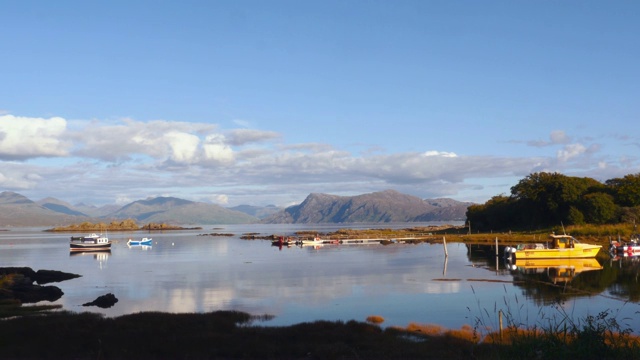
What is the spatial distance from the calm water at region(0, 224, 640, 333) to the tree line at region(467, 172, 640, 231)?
34.9 metres

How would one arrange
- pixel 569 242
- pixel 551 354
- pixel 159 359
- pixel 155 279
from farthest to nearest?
pixel 569 242 < pixel 155 279 < pixel 159 359 < pixel 551 354

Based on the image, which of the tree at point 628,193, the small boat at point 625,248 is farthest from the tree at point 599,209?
the small boat at point 625,248

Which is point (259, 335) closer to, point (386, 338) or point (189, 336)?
point (189, 336)

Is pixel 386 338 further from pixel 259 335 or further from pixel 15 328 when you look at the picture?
Result: pixel 15 328

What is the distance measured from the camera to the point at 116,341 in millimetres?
25438

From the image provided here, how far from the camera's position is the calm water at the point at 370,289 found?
119ft

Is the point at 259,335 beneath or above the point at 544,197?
beneath

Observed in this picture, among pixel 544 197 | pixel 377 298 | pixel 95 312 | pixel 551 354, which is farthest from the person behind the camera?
pixel 544 197

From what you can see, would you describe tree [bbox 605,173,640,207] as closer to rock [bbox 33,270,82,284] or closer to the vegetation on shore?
the vegetation on shore

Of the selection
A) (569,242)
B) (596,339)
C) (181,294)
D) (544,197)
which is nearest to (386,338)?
(596,339)

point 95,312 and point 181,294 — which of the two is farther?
point 181,294

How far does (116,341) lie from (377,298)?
878 inches

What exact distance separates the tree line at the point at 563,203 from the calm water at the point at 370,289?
34.9 m

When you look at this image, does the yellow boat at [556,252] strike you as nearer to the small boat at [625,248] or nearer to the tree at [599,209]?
the small boat at [625,248]
